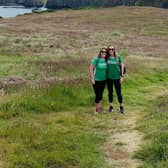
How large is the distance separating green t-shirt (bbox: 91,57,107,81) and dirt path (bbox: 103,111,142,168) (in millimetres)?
2060

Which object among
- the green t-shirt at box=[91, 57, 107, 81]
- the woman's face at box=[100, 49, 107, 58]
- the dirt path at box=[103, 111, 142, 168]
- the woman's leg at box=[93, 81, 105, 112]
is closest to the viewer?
the dirt path at box=[103, 111, 142, 168]

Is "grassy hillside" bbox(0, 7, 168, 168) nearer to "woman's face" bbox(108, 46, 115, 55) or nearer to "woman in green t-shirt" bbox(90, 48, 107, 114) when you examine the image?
"woman in green t-shirt" bbox(90, 48, 107, 114)

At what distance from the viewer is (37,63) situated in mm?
28750

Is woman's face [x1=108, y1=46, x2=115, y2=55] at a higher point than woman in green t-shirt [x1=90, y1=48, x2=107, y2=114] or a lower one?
higher

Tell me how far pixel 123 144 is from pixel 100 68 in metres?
4.93

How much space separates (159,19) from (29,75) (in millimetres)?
61957

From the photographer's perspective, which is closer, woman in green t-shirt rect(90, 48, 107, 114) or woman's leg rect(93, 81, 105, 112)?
woman in green t-shirt rect(90, 48, 107, 114)

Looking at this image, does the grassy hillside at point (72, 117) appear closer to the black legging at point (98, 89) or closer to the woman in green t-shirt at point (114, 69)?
the black legging at point (98, 89)

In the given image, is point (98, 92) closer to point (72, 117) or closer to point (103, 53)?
point (103, 53)

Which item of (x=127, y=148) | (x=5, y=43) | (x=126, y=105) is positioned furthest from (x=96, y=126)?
(x=5, y=43)

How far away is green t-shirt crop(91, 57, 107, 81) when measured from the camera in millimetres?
18250

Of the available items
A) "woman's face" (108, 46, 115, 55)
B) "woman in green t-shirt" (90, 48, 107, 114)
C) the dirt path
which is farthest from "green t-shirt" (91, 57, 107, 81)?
the dirt path

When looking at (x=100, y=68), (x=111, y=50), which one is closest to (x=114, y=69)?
(x=100, y=68)

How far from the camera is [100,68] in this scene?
18.3 m
